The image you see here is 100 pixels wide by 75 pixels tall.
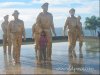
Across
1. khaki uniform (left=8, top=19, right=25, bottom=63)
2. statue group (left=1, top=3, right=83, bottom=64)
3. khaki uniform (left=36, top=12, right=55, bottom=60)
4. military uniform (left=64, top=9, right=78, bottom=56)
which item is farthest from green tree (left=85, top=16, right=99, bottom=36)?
khaki uniform (left=8, top=19, right=25, bottom=63)

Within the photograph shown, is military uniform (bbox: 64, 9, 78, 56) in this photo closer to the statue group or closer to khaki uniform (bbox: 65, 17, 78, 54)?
khaki uniform (bbox: 65, 17, 78, 54)

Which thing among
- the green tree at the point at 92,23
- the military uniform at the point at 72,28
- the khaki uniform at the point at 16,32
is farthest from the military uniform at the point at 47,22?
the green tree at the point at 92,23

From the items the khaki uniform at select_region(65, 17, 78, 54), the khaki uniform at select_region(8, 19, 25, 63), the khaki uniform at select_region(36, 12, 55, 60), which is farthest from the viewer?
the khaki uniform at select_region(65, 17, 78, 54)

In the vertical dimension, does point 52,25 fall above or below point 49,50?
above

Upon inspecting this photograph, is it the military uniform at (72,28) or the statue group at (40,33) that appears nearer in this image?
the statue group at (40,33)

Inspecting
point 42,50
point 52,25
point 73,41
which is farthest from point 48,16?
point 73,41

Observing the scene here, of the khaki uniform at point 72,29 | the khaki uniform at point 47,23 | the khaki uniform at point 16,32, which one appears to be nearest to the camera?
the khaki uniform at point 47,23

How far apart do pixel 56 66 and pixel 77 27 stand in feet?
12.3

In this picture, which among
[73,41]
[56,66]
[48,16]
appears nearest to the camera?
[56,66]

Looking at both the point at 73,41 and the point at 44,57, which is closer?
the point at 44,57

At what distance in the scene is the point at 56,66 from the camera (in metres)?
12.6

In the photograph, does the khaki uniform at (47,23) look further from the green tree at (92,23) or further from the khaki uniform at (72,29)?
the green tree at (92,23)

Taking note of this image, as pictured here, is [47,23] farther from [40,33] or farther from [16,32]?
[16,32]

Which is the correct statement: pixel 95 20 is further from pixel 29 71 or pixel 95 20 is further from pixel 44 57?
pixel 29 71
